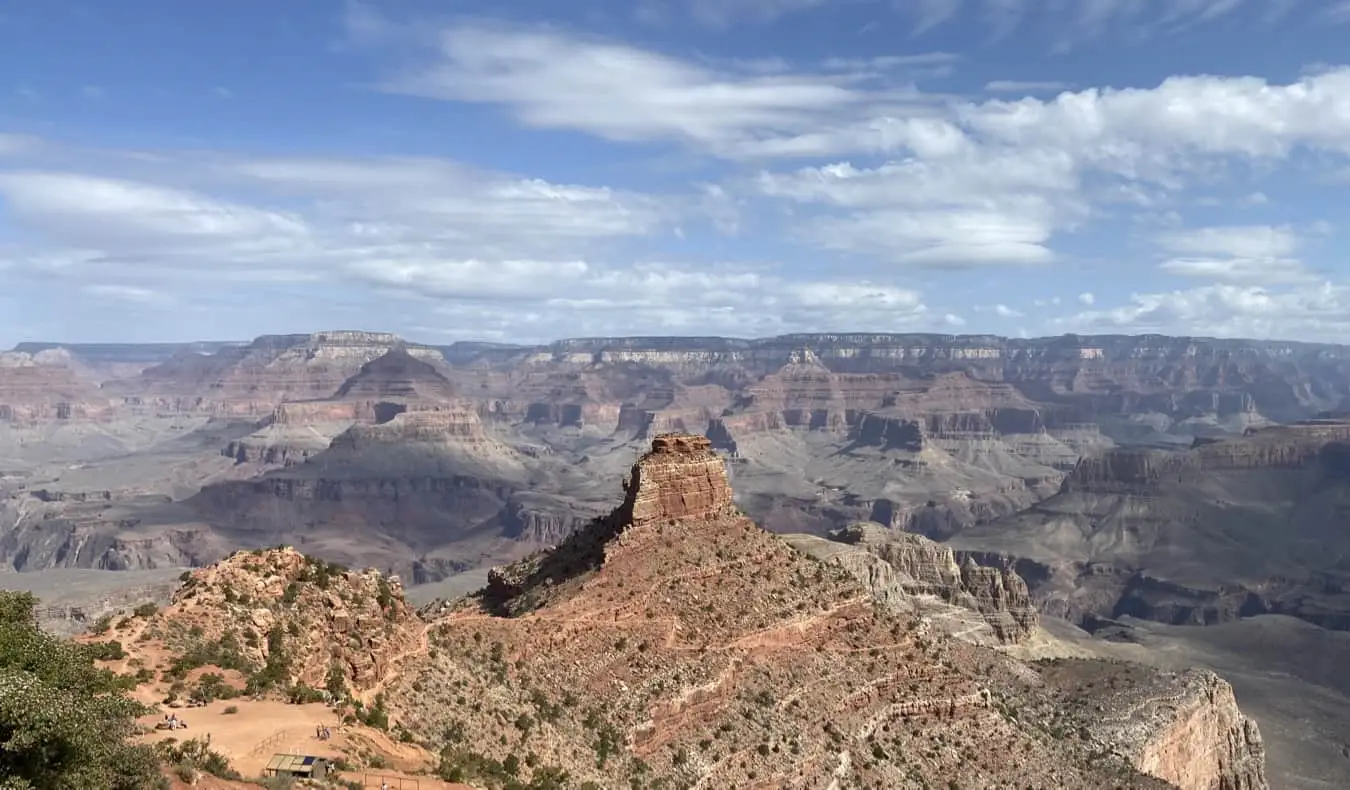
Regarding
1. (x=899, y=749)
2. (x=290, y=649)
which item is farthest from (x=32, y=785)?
(x=899, y=749)

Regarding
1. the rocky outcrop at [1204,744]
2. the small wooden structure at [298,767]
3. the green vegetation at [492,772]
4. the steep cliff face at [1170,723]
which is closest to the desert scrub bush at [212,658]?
→ the small wooden structure at [298,767]

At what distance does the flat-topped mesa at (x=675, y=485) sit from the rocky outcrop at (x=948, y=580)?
59.4m

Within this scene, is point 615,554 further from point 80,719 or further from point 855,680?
point 80,719

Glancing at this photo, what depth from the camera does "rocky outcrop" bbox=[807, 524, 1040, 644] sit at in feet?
402

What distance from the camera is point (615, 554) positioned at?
53.2 metres

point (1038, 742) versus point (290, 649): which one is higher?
point (290, 649)

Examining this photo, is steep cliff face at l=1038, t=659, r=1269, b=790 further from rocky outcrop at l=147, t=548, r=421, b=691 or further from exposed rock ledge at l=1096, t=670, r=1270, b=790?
rocky outcrop at l=147, t=548, r=421, b=691

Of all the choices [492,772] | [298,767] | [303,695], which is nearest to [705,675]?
[492,772]

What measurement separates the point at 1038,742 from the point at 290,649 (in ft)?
131

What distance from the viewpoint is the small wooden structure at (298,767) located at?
27.0 meters

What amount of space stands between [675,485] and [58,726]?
38.9 metres

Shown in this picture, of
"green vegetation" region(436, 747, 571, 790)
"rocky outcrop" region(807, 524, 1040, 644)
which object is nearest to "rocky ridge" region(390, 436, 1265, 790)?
"green vegetation" region(436, 747, 571, 790)

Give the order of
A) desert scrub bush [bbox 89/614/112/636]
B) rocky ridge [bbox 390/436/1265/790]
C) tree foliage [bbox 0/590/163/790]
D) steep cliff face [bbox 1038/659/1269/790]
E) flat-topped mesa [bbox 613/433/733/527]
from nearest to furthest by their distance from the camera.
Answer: tree foliage [bbox 0/590/163/790], desert scrub bush [bbox 89/614/112/636], rocky ridge [bbox 390/436/1265/790], flat-topped mesa [bbox 613/433/733/527], steep cliff face [bbox 1038/659/1269/790]

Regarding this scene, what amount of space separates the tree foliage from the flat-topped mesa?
1258 inches
